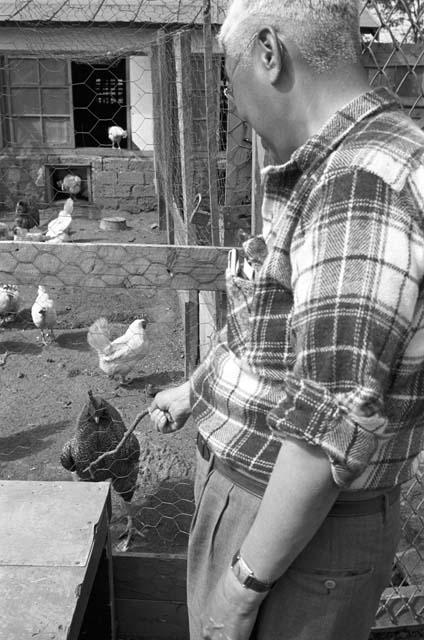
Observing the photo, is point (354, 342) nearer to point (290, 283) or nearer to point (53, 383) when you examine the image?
point (290, 283)

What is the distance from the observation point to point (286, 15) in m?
0.75

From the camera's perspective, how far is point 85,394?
4.28 meters

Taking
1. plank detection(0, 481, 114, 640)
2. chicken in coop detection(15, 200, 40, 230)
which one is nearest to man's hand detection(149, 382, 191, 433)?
plank detection(0, 481, 114, 640)

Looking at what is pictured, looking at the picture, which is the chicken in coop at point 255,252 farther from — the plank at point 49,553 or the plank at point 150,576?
the plank at point 150,576

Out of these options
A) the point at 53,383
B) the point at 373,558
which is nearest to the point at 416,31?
the point at 373,558

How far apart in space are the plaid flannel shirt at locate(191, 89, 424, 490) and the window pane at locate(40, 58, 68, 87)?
10.5 meters

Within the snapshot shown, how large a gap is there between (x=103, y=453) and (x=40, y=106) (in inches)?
350

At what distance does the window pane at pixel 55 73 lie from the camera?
10227 mm

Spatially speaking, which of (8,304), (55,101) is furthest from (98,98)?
(8,304)

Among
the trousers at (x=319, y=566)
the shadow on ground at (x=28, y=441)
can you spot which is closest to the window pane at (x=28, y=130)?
the shadow on ground at (x=28, y=441)

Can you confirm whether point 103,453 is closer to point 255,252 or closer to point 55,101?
point 255,252

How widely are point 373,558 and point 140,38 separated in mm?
3925

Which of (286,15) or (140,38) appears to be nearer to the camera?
(286,15)

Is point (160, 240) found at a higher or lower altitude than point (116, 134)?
lower
